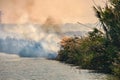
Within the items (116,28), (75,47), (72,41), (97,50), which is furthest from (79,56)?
(116,28)

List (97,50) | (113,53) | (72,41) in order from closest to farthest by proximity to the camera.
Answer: (113,53) < (97,50) < (72,41)

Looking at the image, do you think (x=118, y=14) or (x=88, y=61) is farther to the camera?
(x=88, y=61)

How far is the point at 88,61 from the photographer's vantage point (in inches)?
4882

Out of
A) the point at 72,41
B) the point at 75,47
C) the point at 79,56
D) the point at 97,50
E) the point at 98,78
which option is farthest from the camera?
the point at 72,41

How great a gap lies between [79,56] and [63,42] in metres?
39.4

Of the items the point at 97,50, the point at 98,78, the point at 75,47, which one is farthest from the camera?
the point at 75,47

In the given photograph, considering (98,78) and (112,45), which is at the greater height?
(112,45)

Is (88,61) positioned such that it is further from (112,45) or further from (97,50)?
(112,45)

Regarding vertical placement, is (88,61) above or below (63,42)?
below

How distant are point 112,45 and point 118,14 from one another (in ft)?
27.2

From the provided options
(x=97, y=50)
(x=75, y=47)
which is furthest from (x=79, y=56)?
(x=97, y=50)

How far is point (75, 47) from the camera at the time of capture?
172 m

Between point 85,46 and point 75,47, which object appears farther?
point 75,47

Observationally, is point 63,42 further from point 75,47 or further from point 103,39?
point 103,39
